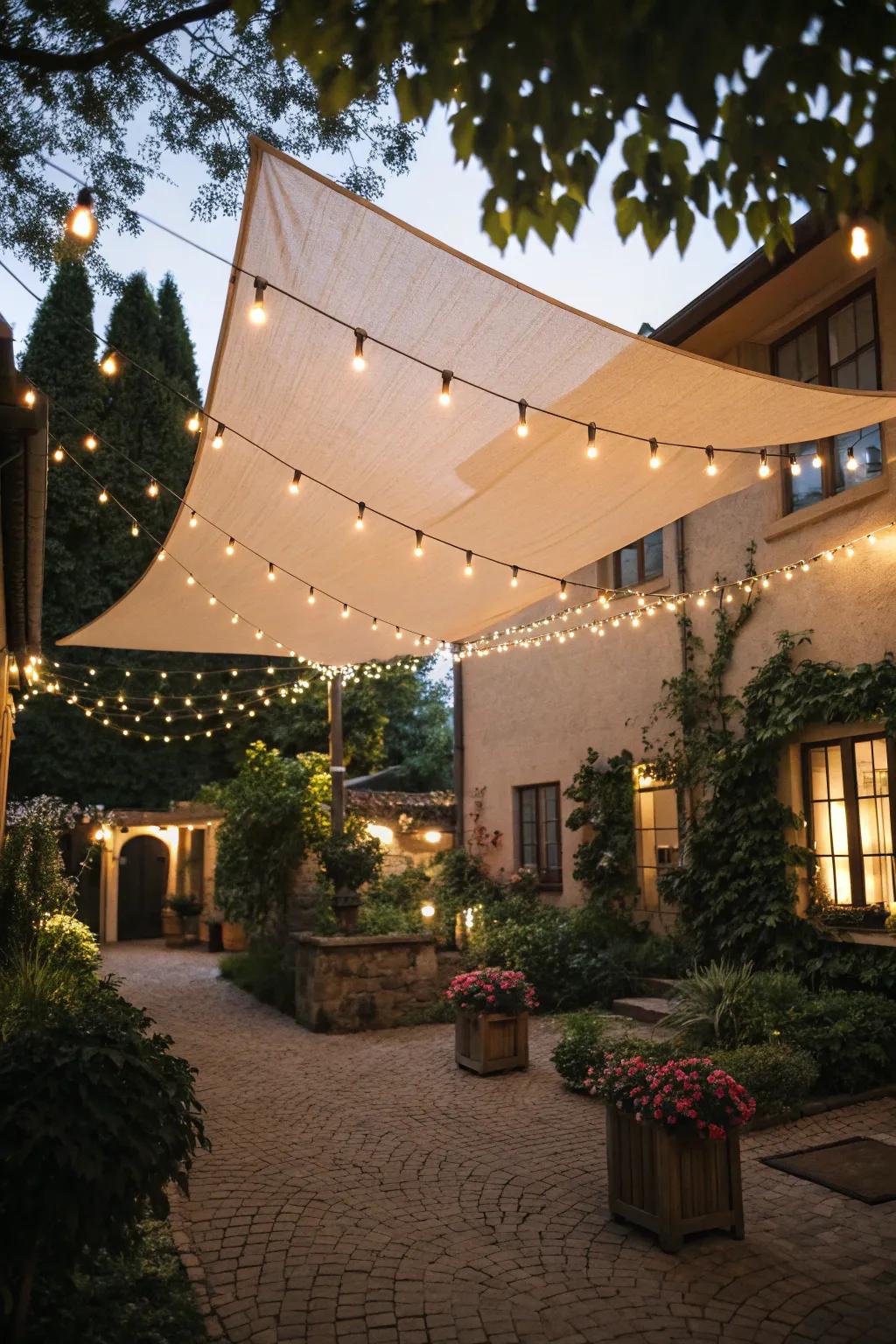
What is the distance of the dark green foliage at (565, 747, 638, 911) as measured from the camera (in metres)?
8.94

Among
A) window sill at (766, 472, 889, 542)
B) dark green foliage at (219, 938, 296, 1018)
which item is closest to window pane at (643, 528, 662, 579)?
window sill at (766, 472, 889, 542)

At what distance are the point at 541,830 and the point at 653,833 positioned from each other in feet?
6.07

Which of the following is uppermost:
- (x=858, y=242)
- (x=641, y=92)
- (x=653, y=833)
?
(x=858, y=242)

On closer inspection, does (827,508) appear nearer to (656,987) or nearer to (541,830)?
(656,987)

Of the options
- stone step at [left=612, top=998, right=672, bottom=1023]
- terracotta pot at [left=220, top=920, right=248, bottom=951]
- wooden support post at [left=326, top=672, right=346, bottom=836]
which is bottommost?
terracotta pot at [left=220, top=920, right=248, bottom=951]

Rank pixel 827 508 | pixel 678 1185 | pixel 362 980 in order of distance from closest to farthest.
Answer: pixel 678 1185, pixel 827 508, pixel 362 980

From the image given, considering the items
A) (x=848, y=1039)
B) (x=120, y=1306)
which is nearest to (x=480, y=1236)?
(x=120, y=1306)

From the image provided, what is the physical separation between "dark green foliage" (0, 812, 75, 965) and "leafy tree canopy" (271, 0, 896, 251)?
19.3 ft

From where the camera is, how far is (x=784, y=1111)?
529cm

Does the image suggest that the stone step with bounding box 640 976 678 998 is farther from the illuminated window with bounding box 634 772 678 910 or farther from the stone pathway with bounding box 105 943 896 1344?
the stone pathway with bounding box 105 943 896 1344

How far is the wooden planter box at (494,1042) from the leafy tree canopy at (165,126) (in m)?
5.58

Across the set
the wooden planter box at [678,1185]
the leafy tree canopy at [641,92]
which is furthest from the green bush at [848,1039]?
the leafy tree canopy at [641,92]

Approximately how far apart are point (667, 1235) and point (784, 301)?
6.43 m

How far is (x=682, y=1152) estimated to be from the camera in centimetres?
381
